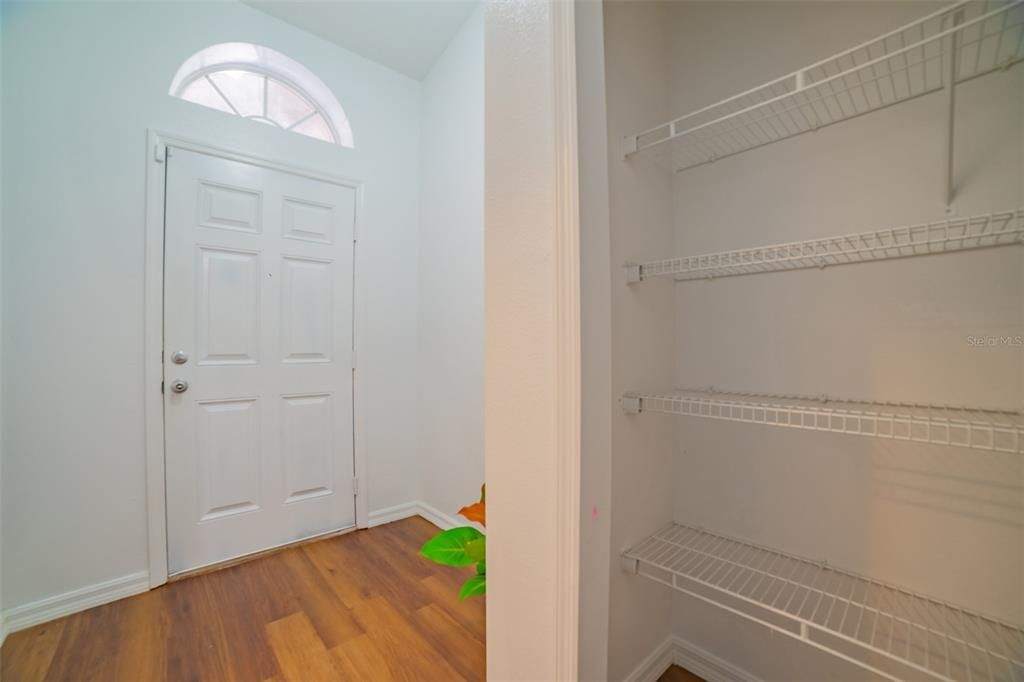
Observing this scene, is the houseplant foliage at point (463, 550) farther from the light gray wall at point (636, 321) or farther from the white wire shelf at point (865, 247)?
the white wire shelf at point (865, 247)

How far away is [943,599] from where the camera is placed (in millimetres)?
884

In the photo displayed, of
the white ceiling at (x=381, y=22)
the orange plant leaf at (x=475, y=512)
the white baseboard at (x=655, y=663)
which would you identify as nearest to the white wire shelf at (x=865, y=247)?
the orange plant leaf at (x=475, y=512)

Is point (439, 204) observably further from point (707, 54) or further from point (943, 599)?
point (943, 599)

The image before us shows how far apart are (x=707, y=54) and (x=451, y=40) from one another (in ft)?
5.59

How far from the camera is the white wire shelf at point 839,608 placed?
80 cm

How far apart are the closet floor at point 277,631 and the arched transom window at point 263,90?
2309mm

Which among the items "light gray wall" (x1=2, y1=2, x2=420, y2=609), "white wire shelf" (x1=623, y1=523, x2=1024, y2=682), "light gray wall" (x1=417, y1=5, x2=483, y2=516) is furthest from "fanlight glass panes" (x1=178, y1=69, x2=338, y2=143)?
"white wire shelf" (x1=623, y1=523, x2=1024, y2=682)

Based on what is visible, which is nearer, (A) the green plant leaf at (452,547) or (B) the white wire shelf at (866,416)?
(B) the white wire shelf at (866,416)

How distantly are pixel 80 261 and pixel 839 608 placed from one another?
2.90 m

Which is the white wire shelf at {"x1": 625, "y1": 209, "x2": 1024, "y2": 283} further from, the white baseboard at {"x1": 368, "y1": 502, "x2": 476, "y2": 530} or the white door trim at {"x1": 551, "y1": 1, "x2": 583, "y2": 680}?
the white baseboard at {"x1": 368, "y1": 502, "x2": 476, "y2": 530}

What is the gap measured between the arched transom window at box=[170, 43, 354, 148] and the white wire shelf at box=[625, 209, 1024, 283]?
2.21 meters

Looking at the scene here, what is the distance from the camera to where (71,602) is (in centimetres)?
162

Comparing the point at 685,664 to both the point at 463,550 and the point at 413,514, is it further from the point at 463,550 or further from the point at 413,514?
the point at 413,514

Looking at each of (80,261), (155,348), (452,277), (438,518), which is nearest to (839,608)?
(438,518)
